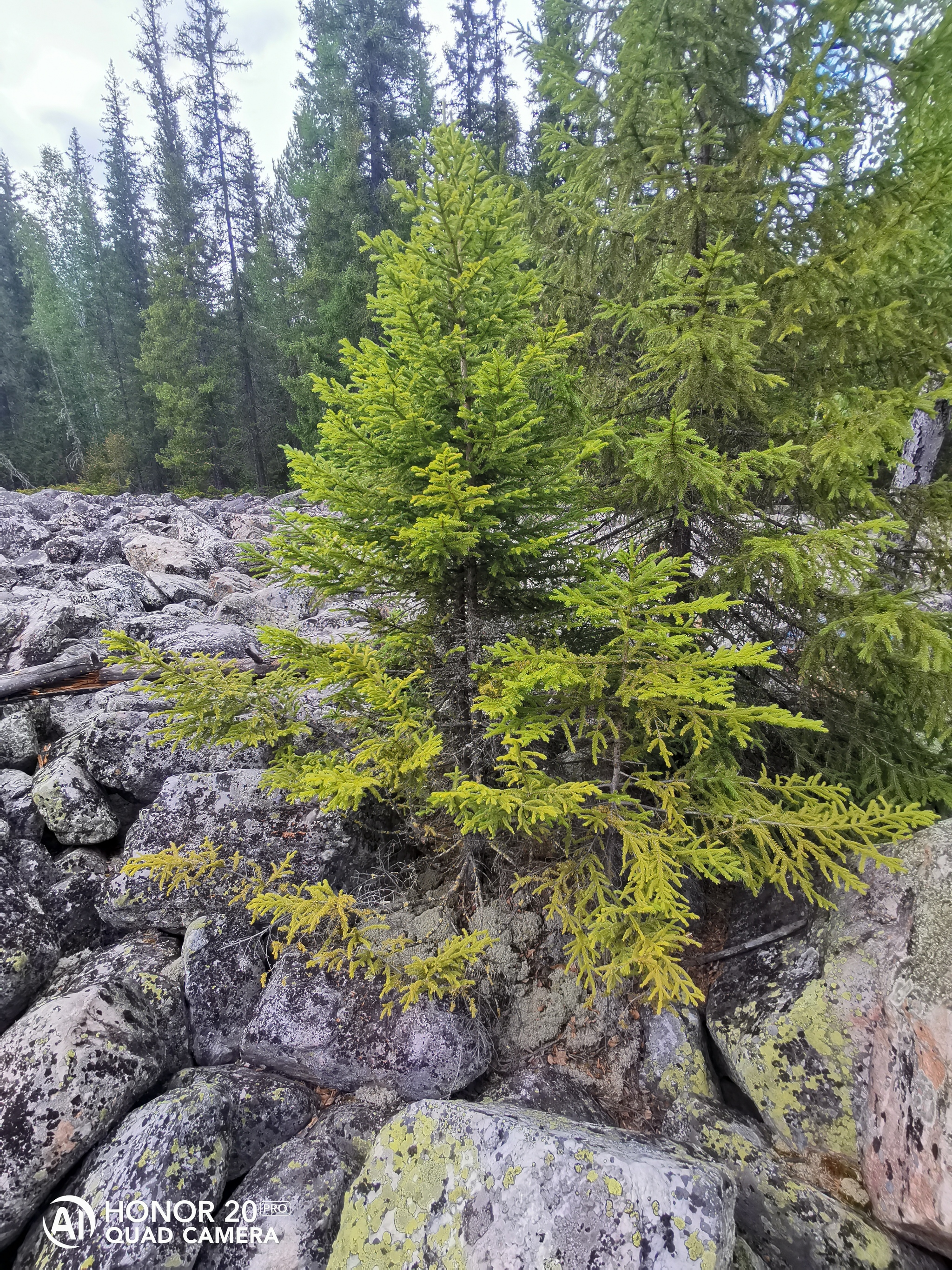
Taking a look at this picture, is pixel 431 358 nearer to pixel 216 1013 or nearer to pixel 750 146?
pixel 750 146

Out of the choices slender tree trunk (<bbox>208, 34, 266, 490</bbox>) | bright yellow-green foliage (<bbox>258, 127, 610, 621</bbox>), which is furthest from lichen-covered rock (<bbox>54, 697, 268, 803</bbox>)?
slender tree trunk (<bbox>208, 34, 266, 490</bbox>)

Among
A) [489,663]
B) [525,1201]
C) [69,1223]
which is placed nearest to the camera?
[525,1201]

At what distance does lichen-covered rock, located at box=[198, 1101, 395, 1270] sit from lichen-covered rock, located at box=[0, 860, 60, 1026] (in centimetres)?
218

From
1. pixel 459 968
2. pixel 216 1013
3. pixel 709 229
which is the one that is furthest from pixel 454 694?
pixel 709 229

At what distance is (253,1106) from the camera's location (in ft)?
11.5

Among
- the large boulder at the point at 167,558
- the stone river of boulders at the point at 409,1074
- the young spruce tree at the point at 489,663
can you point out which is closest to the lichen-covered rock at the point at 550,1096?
the stone river of boulders at the point at 409,1074

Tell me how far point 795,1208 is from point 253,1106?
10.3ft

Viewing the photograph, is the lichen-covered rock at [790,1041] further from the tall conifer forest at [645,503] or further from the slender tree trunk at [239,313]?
the slender tree trunk at [239,313]

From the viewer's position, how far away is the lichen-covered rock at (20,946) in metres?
3.98

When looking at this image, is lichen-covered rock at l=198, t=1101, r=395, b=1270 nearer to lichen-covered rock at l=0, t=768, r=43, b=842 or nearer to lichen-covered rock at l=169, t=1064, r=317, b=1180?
lichen-covered rock at l=169, t=1064, r=317, b=1180

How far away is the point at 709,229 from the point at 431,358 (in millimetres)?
2338

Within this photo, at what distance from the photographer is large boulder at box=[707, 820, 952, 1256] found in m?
2.80

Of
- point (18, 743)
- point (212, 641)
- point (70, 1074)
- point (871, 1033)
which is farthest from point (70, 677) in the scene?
point (871, 1033)

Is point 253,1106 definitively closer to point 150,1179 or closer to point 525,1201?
point 150,1179
